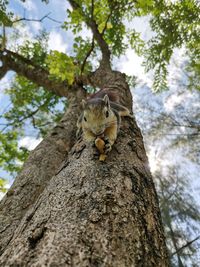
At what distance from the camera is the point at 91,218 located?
38.3 inches

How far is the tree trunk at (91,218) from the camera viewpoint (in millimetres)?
820

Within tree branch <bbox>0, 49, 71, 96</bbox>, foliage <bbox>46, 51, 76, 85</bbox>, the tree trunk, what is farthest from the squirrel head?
tree branch <bbox>0, 49, 71, 96</bbox>

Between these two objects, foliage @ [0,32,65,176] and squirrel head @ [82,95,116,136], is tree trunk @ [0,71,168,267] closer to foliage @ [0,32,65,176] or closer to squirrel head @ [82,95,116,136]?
squirrel head @ [82,95,116,136]

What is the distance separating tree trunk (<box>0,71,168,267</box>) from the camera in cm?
82

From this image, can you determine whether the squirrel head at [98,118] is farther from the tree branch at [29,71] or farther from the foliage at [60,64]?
the tree branch at [29,71]

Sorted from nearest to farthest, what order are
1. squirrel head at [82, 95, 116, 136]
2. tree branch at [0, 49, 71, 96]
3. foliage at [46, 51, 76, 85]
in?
1. squirrel head at [82, 95, 116, 136]
2. foliage at [46, 51, 76, 85]
3. tree branch at [0, 49, 71, 96]

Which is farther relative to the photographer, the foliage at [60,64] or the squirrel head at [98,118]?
the foliage at [60,64]

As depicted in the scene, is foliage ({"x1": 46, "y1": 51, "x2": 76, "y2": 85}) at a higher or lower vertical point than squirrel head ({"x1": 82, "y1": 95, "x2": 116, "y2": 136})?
higher

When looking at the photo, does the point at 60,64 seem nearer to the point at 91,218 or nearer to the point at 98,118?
the point at 98,118

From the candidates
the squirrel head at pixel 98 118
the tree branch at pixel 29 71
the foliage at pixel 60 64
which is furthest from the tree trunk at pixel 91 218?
the tree branch at pixel 29 71

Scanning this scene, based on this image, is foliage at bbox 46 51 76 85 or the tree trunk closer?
the tree trunk

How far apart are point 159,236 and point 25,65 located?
5184 millimetres

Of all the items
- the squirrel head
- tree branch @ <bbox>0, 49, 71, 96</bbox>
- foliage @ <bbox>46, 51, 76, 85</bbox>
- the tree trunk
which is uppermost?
tree branch @ <bbox>0, 49, 71, 96</bbox>

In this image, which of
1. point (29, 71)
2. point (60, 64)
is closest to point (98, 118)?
point (60, 64)
